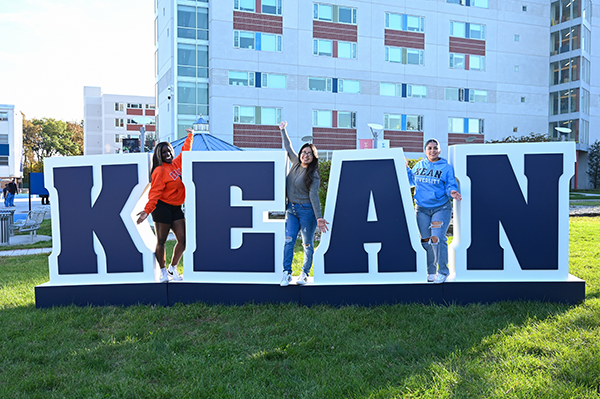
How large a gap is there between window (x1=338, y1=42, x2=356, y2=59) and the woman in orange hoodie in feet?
92.0

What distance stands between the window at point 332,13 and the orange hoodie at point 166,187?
28.4 meters

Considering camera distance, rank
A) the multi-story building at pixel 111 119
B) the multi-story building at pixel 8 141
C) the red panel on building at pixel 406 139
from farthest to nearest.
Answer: the multi-story building at pixel 111 119 < the multi-story building at pixel 8 141 < the red panel on building at pixel 406 139

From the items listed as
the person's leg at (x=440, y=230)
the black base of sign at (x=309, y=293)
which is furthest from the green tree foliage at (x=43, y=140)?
the person's leg at (x=440, y=230)

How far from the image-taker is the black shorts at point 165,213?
225 inches

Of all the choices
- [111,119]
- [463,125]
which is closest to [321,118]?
[463,125]

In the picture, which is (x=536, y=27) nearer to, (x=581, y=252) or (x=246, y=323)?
(x=581, y=252)

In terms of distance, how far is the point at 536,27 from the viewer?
3638 cm

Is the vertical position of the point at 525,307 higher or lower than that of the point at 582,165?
lower

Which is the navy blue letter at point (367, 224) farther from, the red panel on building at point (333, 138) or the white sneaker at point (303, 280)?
the red panel on building at point (333, 138)

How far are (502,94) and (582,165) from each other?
1447 centimetres

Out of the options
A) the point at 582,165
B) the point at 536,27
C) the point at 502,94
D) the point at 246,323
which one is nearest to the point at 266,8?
the point at 502,94

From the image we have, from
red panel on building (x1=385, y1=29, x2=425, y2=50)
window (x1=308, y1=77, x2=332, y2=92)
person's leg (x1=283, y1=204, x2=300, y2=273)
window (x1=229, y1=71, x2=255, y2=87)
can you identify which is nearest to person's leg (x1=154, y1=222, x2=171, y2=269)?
person's leg (x1=283, y1=204, x2=300, y2=273)

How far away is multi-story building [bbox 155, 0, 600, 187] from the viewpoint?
30.0 meters

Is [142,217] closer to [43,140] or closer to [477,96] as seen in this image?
[477,96]
